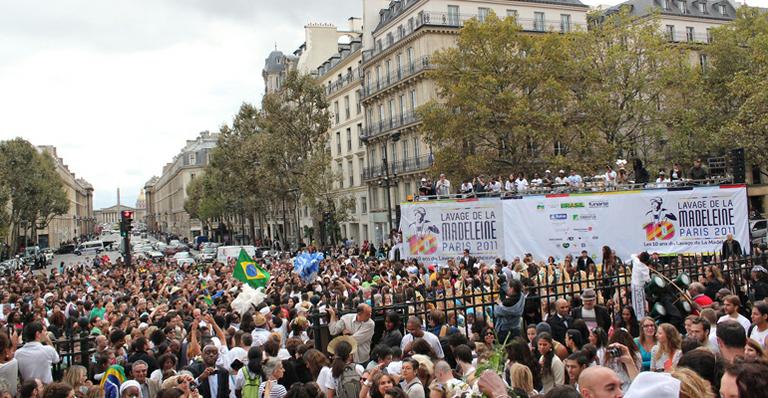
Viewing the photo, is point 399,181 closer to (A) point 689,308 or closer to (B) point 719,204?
(B) point 719,204

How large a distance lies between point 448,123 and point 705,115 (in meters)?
18.4

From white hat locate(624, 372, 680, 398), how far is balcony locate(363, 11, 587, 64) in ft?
131

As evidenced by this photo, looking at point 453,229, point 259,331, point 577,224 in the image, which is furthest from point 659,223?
point 259,331

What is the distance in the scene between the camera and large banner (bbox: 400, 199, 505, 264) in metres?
20.5

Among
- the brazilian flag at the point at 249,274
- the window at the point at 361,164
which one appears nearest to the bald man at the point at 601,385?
the brazilian flag at the point at 249,274

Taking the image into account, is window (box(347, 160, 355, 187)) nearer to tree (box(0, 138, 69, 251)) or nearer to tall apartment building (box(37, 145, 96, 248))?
tree (box(0, 138, 69, 251))

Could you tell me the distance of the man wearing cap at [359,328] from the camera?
8.82 meters

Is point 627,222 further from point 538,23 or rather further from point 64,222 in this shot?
point 64,222

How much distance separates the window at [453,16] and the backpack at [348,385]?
1545 inches

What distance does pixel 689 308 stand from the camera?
8773 mm

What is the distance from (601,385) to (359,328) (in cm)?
515

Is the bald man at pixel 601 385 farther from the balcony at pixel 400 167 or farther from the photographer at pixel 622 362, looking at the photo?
the balcony at pixel 400 167

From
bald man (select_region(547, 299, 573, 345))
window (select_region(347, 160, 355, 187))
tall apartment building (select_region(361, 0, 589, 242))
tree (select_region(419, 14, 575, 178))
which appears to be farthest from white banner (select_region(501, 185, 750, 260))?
window (select_region(347, 160, 355, 187))

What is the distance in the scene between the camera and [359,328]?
351 inches
